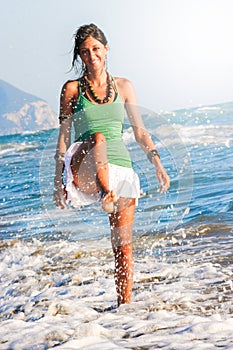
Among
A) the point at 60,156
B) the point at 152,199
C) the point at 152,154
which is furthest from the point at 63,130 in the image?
the point at 152,199

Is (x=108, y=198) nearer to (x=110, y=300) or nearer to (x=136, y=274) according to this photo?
(x=110, y=300)

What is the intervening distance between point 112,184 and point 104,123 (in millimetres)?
405

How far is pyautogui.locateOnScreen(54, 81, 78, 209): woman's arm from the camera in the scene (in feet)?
11.7

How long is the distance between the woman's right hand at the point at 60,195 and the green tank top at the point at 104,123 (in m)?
0.36

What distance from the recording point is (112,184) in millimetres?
3492

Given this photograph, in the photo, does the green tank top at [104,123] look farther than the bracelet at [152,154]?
No

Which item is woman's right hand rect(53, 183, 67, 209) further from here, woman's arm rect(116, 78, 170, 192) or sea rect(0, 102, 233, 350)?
woman's arm rect(116, 78, 170, 192)

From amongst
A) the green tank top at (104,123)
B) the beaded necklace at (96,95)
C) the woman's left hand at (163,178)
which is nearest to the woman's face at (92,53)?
the beaded necklace at (96,95)

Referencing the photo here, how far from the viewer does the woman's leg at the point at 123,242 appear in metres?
3.65

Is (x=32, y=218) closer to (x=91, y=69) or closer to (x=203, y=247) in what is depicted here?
(x=203, y=247)

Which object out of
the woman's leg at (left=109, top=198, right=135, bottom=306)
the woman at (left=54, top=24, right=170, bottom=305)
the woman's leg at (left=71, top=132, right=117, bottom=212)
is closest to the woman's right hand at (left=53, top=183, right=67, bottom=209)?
the woman at (left=54, top=24, right=170, bottom=305)

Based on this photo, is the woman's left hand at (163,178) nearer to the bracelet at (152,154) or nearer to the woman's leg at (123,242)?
the bracelet at (152,154)

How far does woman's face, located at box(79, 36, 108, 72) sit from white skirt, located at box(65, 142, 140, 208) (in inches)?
22.1

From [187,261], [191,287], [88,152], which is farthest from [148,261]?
[88,152]
